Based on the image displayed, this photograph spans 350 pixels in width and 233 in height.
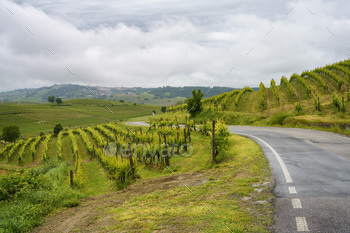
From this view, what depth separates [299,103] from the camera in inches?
1273

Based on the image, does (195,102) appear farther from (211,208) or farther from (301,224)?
(301,224)

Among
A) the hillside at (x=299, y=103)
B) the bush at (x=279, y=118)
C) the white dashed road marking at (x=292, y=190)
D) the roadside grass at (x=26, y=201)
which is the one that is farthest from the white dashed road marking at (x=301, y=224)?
the bush at (x=279, y=118)

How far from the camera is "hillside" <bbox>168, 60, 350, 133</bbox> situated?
26.5 m

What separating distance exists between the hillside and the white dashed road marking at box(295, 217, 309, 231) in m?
19.6

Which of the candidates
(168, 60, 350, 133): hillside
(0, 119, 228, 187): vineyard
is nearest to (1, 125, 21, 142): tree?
(0, 119, 228, 187): vineyard

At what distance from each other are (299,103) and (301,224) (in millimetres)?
32410

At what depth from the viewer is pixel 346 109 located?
2588cm

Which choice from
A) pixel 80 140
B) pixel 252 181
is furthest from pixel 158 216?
pixel 80 140

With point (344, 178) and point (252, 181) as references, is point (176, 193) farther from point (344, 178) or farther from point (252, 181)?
point (344, 178)

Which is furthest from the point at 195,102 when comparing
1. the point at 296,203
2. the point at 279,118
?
the point at 296,203

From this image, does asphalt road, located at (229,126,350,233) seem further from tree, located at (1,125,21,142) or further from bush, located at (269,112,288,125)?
tree, located at (1,125,21,142)

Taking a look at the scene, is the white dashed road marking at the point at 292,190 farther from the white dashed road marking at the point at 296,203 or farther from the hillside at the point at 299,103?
the hillside at the point at 299,103

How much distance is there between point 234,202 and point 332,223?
2748 millimetres

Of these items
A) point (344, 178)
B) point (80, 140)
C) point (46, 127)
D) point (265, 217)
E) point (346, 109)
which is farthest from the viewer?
point (46, 127)
